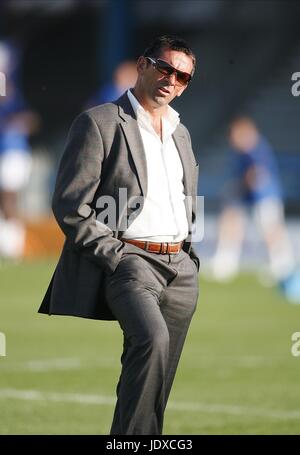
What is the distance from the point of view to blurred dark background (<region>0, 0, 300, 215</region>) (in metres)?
31.1

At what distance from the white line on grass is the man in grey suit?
253 centimetres

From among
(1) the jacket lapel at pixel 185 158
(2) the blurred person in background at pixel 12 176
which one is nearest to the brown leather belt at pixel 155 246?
(1) the jacket lapel at pixel 185 158

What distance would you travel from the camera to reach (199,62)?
111 ft

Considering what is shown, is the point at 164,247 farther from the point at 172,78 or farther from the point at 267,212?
the point at 267,212

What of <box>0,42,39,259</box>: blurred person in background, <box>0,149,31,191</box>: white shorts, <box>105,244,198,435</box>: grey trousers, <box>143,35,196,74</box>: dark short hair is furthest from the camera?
<box>0,149,31,191</box>: white shorts

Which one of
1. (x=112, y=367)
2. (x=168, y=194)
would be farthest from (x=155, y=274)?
(x=112, y=367)

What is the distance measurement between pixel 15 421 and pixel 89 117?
9.55 feet

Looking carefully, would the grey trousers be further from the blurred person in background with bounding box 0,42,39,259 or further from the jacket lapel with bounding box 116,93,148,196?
the blurred person in background with bounding box 0,42,39,259

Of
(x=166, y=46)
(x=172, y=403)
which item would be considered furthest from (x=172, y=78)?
(x=172, y=403)

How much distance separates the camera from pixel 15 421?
8.84 meters

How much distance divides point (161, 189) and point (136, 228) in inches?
9.5

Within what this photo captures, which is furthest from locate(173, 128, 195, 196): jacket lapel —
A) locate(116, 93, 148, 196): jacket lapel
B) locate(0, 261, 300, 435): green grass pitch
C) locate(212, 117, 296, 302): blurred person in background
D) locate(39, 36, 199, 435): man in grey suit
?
locate(212, 117, 296, 302): blurred person in background

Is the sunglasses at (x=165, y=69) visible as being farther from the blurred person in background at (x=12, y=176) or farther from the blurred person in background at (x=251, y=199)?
the blurred person in background at (x=12, y=176)

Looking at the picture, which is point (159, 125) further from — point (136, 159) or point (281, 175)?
point (281, 175)
